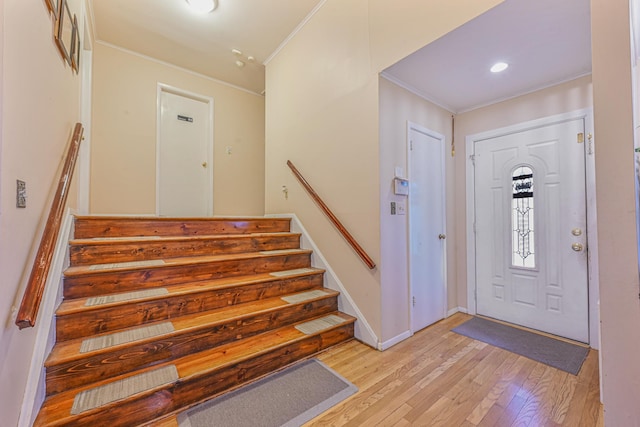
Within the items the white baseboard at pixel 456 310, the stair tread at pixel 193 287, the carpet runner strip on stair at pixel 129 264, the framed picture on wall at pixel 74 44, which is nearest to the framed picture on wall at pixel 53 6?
the framed picture on wall at pixel 74 44

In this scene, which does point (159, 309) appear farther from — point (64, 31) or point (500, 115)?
point (500, 115)

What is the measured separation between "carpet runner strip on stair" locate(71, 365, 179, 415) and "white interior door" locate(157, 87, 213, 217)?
9.33 ft

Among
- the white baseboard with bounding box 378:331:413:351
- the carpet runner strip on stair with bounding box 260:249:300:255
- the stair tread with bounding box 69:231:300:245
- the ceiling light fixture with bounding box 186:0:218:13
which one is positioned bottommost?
the white baseboard with bounding box 378:331:413:351

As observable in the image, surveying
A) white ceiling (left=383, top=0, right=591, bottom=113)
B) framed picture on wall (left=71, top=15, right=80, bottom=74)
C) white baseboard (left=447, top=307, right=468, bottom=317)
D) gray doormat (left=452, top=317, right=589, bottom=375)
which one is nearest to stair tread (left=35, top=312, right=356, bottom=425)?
gray doormat (left=452, top=317, right=589, bottom=375)

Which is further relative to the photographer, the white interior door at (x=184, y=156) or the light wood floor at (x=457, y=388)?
the white interior door at (x=184, y=156)

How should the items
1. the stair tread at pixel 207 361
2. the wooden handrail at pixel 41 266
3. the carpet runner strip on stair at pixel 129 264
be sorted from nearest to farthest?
the wooden handrail at pixel 41 266
the stair tread at pixel 207 361
the carpet runner strip on stair at pixel 129 264

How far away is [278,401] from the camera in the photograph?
165cm

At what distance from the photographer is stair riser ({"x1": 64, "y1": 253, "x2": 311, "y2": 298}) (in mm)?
1798

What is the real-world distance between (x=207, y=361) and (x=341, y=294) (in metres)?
1.32

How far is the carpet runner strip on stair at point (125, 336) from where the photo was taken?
153cm

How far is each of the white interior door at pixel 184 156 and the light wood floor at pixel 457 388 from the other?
312 cm

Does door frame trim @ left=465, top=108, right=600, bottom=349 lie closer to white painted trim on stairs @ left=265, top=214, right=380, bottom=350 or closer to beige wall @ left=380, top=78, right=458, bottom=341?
beige wall @ left=380, top=78, right=458, bottom=341

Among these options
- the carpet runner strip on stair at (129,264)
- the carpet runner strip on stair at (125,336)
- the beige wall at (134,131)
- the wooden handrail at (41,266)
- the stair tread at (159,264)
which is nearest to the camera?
the wooden handrail at (41,266)

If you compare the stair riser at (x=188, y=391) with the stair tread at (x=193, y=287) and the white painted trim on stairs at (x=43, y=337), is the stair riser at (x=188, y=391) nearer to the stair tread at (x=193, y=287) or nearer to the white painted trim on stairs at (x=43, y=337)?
the white painted trim on stairs at (x=43, y=337)
